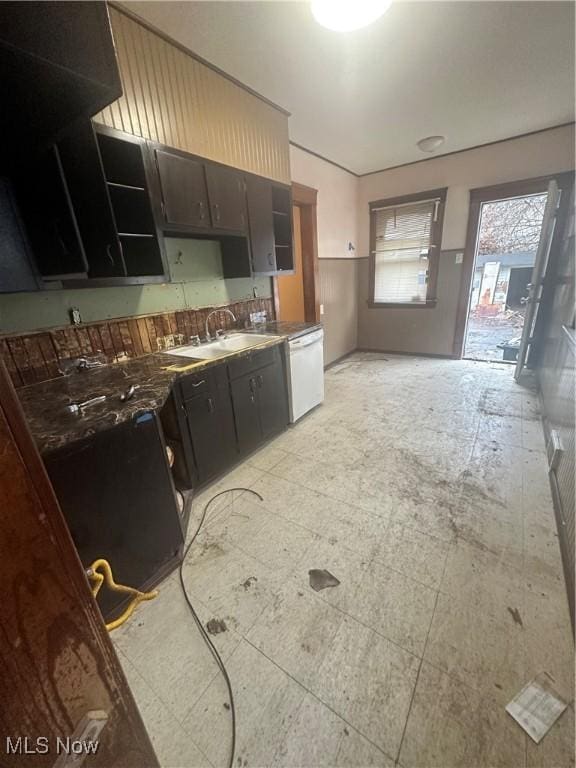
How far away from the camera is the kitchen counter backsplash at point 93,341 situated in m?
1.69

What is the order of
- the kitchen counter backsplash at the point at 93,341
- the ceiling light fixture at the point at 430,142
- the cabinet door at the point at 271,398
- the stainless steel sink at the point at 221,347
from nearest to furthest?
the kitchen counter backsplash at the point at 93,341
the stainless steel sink at the point at 221,347
the cabinet door at the point at 271,398
the ceiling light fixture at the point at 430,142

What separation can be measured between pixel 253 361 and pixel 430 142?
3381 millimetres

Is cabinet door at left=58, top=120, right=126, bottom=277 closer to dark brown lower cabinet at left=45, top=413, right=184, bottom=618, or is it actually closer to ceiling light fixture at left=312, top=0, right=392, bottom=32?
dark brown lower cabinet at left=45, top=413, right=184, bottom=618

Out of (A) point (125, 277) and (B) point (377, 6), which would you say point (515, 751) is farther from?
(B) point (377, 6)

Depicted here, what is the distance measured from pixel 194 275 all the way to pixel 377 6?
1.91 metres

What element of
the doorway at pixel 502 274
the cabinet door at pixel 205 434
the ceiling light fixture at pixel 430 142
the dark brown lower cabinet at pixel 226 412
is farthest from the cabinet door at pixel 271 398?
the doorway at pixel 502 274

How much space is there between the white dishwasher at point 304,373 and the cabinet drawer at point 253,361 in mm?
209

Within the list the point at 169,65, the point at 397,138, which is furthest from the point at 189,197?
the point at 397,138

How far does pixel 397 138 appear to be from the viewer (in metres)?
3.48

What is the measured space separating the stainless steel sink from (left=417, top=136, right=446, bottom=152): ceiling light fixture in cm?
304

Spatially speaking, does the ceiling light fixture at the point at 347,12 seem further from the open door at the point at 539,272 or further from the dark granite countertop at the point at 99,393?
the open door at the point at 539,272

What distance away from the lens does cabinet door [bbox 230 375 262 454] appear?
2.32m

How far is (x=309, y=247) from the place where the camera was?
3.90m

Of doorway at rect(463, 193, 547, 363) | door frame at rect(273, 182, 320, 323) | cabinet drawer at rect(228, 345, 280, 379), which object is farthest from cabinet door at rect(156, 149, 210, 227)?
doorway at rect(463, 193, 547, 363)
